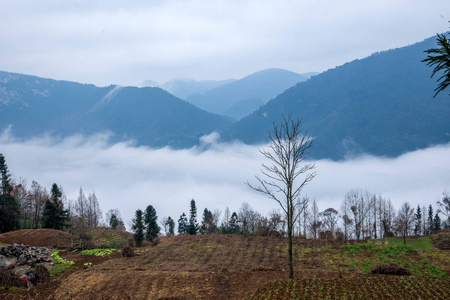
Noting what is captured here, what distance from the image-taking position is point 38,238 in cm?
4222

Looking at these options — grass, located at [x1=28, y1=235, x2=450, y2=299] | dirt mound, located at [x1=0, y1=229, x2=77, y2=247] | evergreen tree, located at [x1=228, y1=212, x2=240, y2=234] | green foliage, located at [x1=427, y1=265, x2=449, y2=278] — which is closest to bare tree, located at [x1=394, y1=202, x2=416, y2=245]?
grass, located at [x1=28, y1=235, x2=450, y2=299]

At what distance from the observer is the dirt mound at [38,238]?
131ft

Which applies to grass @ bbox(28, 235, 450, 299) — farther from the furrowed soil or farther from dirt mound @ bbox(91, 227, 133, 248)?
dirt mound @ bbox(91, 227, 133, 248)

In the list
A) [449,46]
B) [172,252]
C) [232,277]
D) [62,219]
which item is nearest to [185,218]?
[62,219]

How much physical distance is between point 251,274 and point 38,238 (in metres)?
32.4

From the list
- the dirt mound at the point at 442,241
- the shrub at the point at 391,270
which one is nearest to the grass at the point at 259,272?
the dirt mound at the point at 442,241

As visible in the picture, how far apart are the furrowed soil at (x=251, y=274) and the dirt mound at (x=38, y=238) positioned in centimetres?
1062

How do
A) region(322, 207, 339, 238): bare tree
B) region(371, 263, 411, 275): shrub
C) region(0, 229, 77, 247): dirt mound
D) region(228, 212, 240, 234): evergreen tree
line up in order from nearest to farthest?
region(371, 263, 411, 275): shrub → region(0, 229, 77, 247): dirt mound → region(228, 212, 240, 234): evergreen tree → region(322, 207, 339, 238): bare tree

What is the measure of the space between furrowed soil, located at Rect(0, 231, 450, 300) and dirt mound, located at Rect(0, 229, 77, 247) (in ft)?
34.8

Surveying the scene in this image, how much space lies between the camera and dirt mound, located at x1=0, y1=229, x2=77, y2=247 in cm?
3988

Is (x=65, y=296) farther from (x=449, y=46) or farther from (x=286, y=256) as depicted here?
(x=449, y=46)

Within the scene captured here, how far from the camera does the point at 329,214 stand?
263 ft

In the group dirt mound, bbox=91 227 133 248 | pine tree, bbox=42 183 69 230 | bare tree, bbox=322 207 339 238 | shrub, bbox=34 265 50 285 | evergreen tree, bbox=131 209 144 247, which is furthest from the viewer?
bare tree, bbox=322 207 339 238

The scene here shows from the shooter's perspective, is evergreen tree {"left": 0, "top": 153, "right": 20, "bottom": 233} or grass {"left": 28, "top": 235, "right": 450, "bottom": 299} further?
evergreen tree {"left": 0, "top": 153, "right": 20, "bottom": 233}
